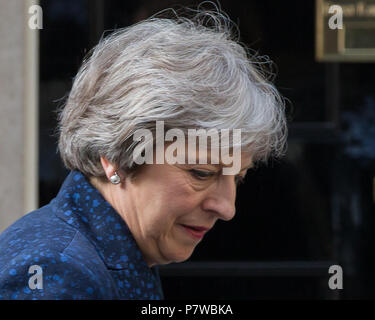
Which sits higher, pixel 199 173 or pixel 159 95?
pixel 159 95

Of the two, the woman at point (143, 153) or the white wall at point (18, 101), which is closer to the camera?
the woman at point (143, 153)

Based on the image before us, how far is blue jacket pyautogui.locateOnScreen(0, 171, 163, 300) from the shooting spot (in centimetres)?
130

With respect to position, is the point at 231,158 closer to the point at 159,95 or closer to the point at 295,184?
the point at 159,95

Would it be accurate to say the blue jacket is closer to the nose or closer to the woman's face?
→ the woman's face

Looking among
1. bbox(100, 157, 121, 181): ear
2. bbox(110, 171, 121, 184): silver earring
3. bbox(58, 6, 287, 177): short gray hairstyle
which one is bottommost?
bbox(110, 171, 121, 184): silver earring

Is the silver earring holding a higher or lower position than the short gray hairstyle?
lower

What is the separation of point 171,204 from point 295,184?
247cm

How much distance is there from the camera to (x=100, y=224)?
1526mm

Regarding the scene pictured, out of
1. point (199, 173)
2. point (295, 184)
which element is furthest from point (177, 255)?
point (295, 184)

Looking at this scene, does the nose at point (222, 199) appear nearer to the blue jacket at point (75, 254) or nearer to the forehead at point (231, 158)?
the forehead at point (231, 158)

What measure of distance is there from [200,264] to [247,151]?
2.45m

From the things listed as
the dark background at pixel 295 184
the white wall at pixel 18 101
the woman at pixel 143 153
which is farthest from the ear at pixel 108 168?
the white wall at pixel 18 101

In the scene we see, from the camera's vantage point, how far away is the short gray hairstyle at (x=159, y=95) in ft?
5.04

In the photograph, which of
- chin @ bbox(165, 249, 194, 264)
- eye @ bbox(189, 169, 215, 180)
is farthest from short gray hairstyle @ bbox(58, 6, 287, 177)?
chin @ bbox(165, 249, 194, 264)
